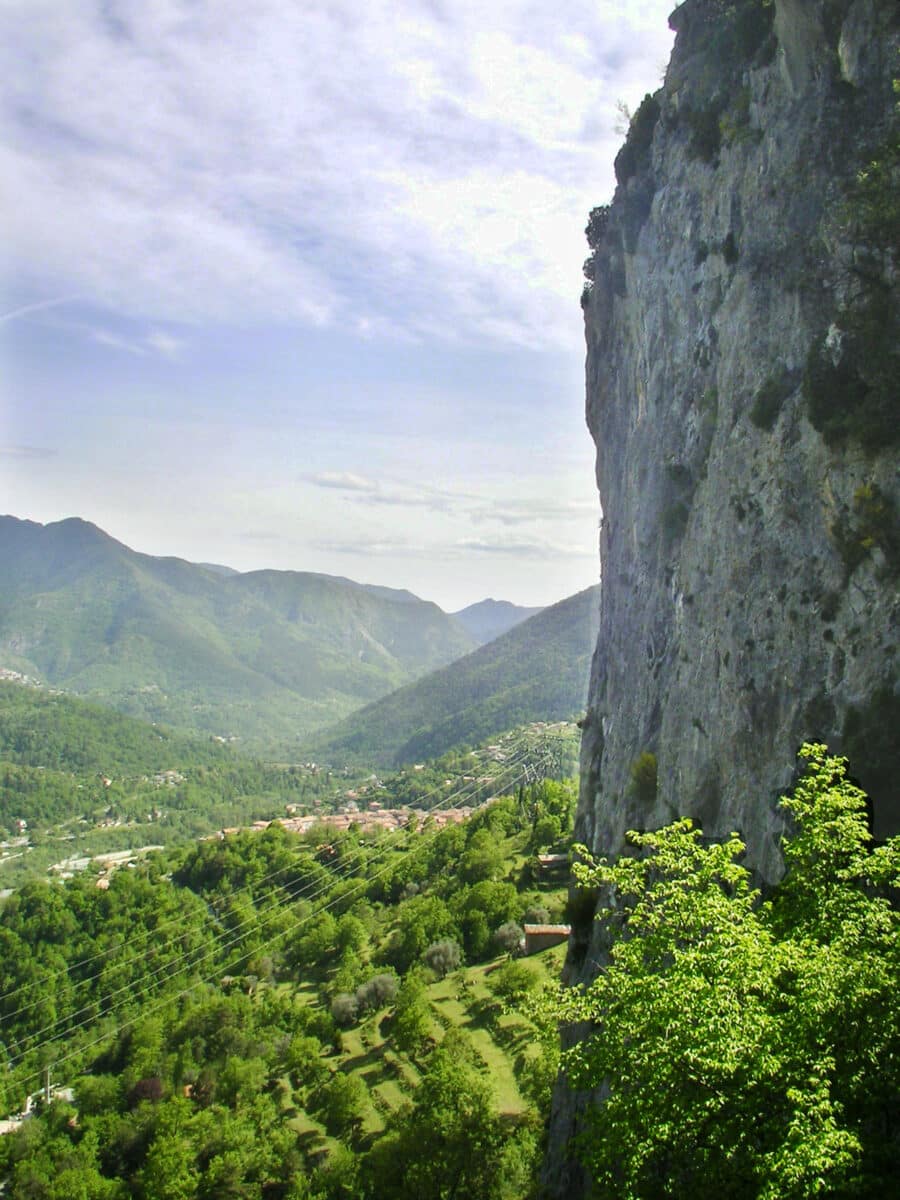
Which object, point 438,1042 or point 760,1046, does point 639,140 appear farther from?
point 438,1042

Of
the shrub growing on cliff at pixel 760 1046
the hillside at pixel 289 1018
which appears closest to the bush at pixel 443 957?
the hillside at pixel 289 1018

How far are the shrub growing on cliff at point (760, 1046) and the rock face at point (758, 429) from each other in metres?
6.77

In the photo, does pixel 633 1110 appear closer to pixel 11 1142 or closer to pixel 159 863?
pixel 11 1142

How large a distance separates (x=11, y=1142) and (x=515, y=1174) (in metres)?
33.5

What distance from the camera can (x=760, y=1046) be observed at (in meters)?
8.82

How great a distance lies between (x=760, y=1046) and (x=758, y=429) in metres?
18.3

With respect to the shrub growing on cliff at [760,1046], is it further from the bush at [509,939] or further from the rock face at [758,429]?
the bush at [509,939]

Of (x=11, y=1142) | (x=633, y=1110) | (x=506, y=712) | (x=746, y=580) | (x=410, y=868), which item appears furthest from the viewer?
(x=506, y=712)

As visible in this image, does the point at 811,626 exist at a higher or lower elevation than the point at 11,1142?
higher

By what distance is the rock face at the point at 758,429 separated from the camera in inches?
733

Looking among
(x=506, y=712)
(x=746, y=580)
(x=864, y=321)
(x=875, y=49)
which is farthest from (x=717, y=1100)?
(x=506, y=712)

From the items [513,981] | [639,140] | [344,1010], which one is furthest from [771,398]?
[344,1010]

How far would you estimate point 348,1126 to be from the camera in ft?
128

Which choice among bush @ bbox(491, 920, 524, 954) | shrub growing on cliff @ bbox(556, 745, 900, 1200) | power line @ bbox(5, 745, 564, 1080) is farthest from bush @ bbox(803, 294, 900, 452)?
power line @ bbox(5, 745, 564, 1080)
